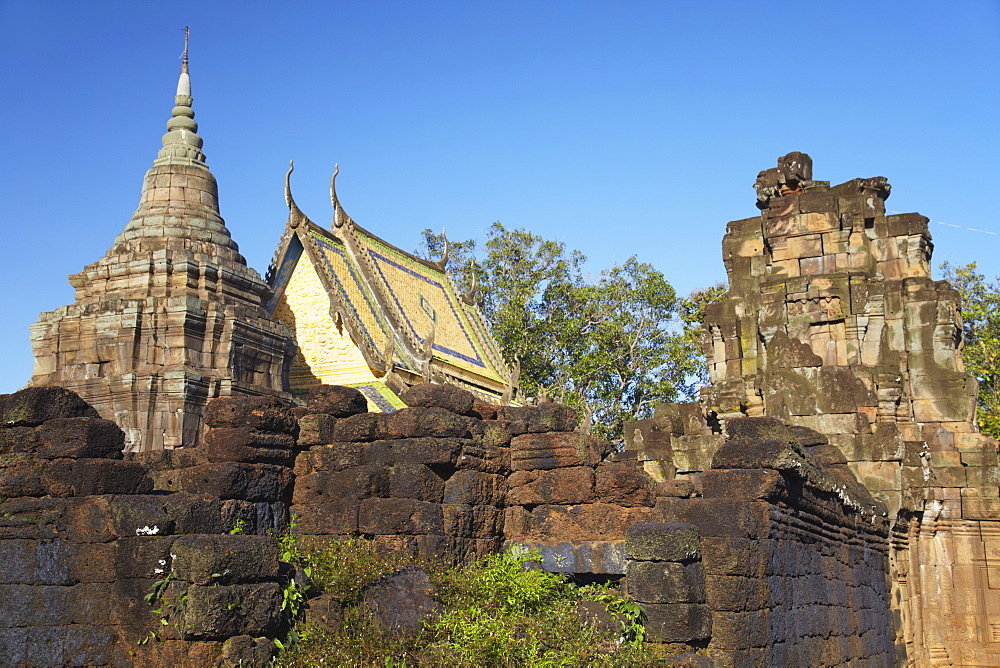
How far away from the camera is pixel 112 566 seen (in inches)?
282

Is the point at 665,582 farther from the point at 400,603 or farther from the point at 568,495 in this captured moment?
the point at 400,603

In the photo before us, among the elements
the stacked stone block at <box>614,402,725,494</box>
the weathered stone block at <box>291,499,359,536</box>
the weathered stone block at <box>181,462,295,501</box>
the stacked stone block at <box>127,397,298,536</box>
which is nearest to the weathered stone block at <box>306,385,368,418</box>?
the stacked stone block at <box>127,397,298,536</box>

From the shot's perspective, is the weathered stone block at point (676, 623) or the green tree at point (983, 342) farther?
the green tree at point (983, 342)

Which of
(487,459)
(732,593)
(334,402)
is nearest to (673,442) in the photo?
(487,459)

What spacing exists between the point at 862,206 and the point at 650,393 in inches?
710

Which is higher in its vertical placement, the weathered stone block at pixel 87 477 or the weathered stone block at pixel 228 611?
the weathered stone block at pixel 87 477

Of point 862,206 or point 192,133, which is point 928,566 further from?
point 192,133

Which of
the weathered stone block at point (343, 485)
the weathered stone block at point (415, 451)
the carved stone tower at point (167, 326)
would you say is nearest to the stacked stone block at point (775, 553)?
the weathered stone block at point (415, 451)

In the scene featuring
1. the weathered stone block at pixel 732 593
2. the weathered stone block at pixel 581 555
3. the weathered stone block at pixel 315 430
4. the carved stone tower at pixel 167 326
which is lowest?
the weathered stone block at pixel 732 593

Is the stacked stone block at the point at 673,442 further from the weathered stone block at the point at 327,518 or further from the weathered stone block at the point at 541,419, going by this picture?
the weathered stone block at the point at 327,518

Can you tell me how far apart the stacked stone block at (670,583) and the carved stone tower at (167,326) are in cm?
975

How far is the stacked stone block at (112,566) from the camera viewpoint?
22.2ft

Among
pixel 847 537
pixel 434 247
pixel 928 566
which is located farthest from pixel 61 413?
pixel 434 247

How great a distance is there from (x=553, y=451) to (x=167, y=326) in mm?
9349
